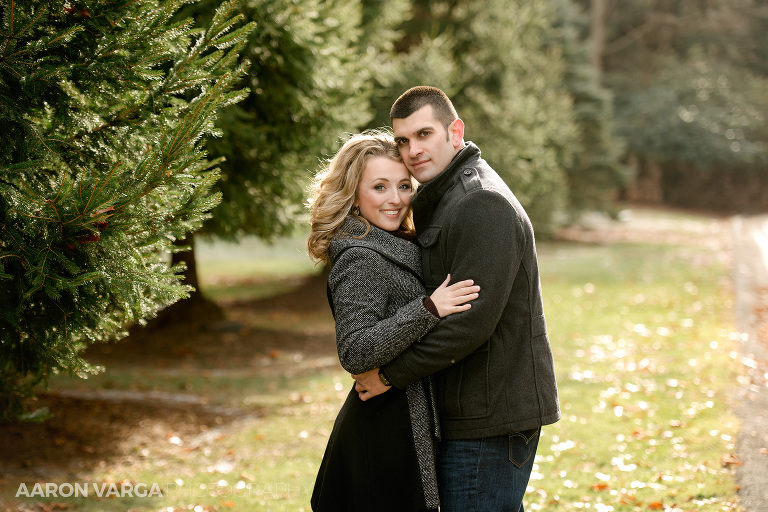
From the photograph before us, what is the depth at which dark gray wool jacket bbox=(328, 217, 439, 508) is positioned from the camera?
8.65ft

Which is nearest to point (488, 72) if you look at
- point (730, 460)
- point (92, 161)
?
point (730, 460)

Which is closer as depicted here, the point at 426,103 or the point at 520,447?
the point at 520,447

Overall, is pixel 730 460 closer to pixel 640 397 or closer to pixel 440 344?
pixel 640 397

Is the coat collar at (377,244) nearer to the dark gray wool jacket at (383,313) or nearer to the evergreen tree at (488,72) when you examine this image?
the dark gray wool jacket at (383,313)

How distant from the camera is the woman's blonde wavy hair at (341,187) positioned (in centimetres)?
305

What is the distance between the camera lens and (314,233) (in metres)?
3.09

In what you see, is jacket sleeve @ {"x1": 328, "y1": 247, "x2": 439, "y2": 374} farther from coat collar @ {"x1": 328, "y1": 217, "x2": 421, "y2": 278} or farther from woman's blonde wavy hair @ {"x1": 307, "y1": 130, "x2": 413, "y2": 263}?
woman's blonde wavy hair @ {"x1": 307, "y1": 130, "x2": 413, "y2": 263}


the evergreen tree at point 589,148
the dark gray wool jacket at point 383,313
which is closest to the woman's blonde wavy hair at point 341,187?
the dark gray wool jacket at point 383,313

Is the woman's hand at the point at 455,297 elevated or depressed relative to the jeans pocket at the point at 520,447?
elevated

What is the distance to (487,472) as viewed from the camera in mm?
2689

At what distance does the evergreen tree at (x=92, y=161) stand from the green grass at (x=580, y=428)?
229 centimetres

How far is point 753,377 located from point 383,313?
681cm

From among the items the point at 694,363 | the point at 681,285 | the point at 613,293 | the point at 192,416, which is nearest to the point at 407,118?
the point at 192,416

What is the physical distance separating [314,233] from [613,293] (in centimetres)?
1262
